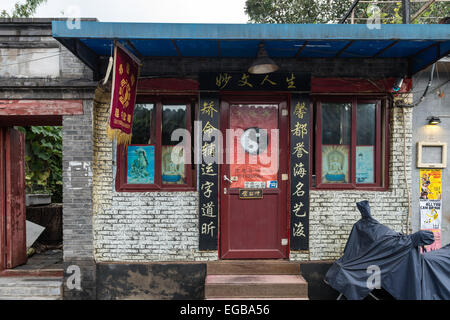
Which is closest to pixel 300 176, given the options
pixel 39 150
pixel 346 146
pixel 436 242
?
pixel 346 146

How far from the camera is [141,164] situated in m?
4.90

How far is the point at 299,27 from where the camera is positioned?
3.77 metres

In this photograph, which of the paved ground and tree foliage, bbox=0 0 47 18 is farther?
tree foliage, bbox=0 0 47 18

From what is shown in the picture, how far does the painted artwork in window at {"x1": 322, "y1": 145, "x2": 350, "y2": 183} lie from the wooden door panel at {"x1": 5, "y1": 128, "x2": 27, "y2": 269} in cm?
585

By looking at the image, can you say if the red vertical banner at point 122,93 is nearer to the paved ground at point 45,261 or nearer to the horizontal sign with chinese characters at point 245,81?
the horizontal sign with chinese characters at point 245,81

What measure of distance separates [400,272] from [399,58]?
3.44 m

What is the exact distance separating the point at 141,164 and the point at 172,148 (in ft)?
1.95

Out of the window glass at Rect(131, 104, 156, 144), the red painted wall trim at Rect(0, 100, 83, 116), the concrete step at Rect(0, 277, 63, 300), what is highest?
the red painted wall trim at Rect(0, 100, 83, 116)

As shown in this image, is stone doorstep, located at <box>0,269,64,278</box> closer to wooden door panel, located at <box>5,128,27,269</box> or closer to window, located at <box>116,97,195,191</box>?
wooden door panel, located at <box>5,128,27,269</box>

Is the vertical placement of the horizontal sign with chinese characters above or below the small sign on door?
above

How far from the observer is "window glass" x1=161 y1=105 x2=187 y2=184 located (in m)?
4.91

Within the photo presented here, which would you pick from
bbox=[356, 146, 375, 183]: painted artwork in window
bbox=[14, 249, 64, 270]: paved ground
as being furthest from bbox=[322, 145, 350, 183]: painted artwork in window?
bbox=[14, 249, 64, 270]: paved ground

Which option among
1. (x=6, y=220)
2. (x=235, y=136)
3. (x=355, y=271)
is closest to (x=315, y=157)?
(x=235, y=136)

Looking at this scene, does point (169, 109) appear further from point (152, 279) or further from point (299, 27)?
point (152, 279)
